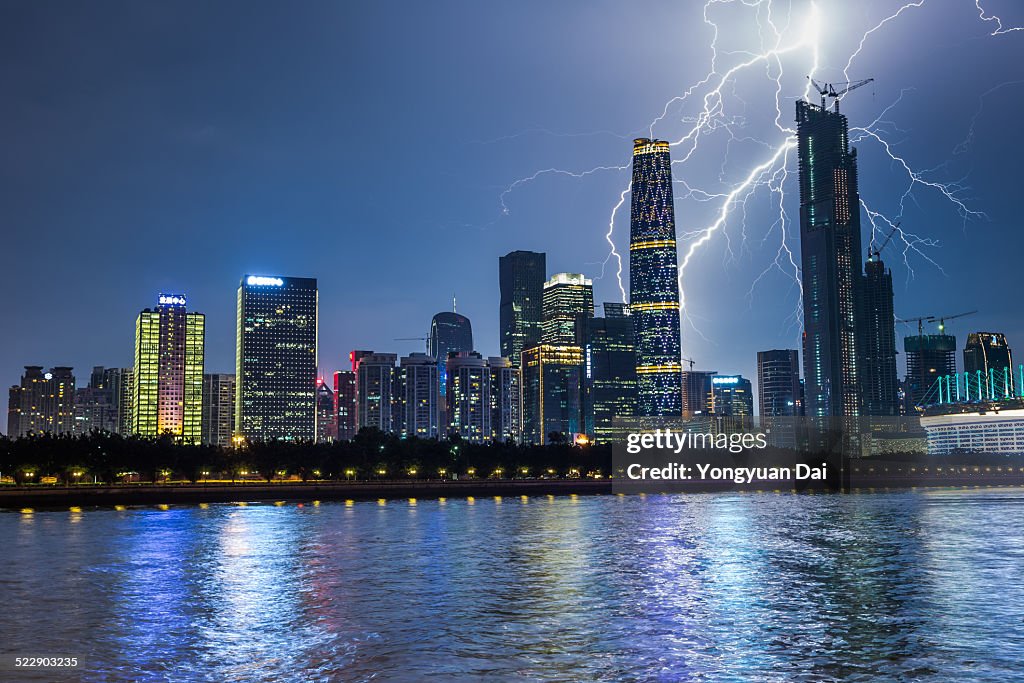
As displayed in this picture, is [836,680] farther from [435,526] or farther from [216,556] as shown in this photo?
[435,526]

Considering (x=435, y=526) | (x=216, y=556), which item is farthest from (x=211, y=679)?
(x=435, y=526)

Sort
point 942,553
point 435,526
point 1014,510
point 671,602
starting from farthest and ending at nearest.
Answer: point 1014,510, point 435,526, point 942,553, point 671,602

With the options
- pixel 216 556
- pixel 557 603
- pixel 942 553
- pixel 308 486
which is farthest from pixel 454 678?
pixel 308 486

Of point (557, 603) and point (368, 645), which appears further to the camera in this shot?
point (557, 603)

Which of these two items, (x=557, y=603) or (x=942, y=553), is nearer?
(x=557, y=603)

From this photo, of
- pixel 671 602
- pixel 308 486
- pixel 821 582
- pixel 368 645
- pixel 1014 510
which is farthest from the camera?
pixel 308 486

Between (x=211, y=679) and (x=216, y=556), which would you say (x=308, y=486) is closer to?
(x=216, y=556)
